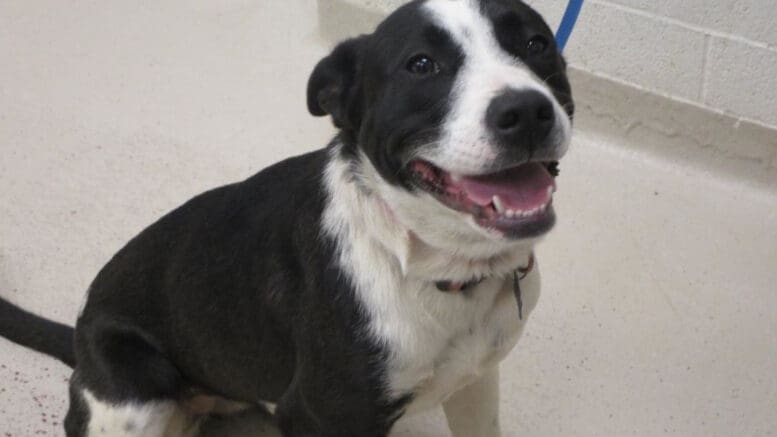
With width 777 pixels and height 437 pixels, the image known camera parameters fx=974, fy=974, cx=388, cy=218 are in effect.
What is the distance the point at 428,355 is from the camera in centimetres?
149

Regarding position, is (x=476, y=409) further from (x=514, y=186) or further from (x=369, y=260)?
(x=514, y=186)

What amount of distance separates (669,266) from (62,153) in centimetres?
166

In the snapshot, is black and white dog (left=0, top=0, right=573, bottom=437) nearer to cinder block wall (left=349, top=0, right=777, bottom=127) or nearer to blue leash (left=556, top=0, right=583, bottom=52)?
blue leash (left=556, top=0, right=583, bottom=52)

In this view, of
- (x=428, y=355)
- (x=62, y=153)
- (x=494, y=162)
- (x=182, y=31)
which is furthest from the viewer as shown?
(x=182, y=31)

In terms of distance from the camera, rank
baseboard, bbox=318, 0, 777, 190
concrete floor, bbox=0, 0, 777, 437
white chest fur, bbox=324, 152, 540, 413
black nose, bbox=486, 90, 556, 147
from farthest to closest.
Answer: baseboard, bbox=318, 0, 777, 190, concrete floor, bbox=0, 0, 777, 437, white chest fur, bbox=324, 152, 540, 413, black nose, bbox=486, 90, 556, 147

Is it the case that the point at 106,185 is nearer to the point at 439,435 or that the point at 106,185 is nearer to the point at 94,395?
the point at 94,395

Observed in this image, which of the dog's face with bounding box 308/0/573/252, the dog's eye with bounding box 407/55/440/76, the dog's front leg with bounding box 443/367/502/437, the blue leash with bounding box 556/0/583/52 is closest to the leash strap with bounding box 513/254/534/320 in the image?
the dog's face with bounding box 308/0/573/252

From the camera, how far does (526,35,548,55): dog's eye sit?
1416 mm

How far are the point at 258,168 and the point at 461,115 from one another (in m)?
1.45

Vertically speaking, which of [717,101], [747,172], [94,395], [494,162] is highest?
[494,162]

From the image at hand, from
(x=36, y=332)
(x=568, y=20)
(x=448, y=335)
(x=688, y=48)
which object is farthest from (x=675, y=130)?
(x=36, y=332)

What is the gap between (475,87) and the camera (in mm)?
1303

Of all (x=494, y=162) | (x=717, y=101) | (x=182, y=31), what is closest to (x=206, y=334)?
(x=494, y=162)

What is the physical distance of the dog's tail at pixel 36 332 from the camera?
1.93 metres
